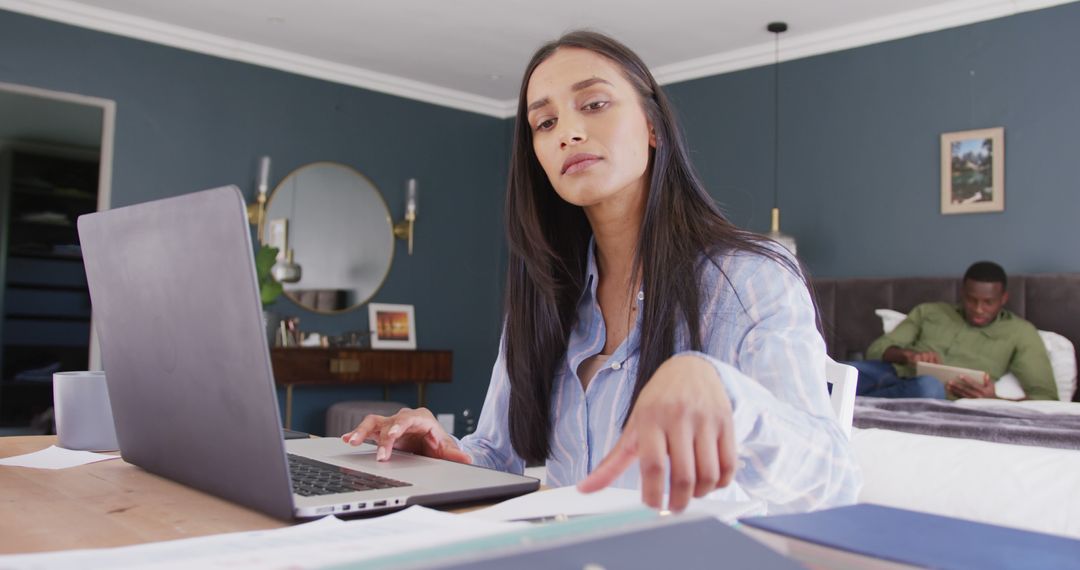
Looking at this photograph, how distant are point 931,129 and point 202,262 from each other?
458 cm

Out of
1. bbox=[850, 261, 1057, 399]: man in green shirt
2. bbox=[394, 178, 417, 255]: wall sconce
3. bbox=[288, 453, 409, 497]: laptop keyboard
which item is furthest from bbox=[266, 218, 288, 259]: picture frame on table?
bbox=[288, 453, 409, 497]: laptop keyboard

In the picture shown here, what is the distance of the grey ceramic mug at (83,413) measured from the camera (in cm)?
124

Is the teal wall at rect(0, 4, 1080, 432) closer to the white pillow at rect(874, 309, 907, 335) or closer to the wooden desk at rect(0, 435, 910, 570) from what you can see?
the white pillow at rect(874, 309, 907, 335)

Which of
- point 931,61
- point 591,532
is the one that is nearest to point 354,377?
point 931,61

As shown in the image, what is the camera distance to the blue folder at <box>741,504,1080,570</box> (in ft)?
1.56

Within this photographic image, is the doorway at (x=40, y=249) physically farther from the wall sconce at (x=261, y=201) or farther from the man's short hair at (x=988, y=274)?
the man's short hair at (x=988, y=274)

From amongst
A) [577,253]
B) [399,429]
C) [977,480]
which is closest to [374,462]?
[399,429]

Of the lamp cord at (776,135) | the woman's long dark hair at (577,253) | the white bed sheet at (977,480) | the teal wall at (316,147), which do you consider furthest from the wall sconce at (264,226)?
the woman's long dark hair at (577,253)

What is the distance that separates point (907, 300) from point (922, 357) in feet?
2.34

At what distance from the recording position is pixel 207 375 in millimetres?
791

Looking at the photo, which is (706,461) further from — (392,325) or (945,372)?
(392,325)

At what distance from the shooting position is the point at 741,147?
5383 millimetres

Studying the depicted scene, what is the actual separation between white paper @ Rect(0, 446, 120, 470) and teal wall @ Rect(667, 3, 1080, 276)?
4296 mm

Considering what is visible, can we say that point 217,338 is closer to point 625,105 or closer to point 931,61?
point 625,105
